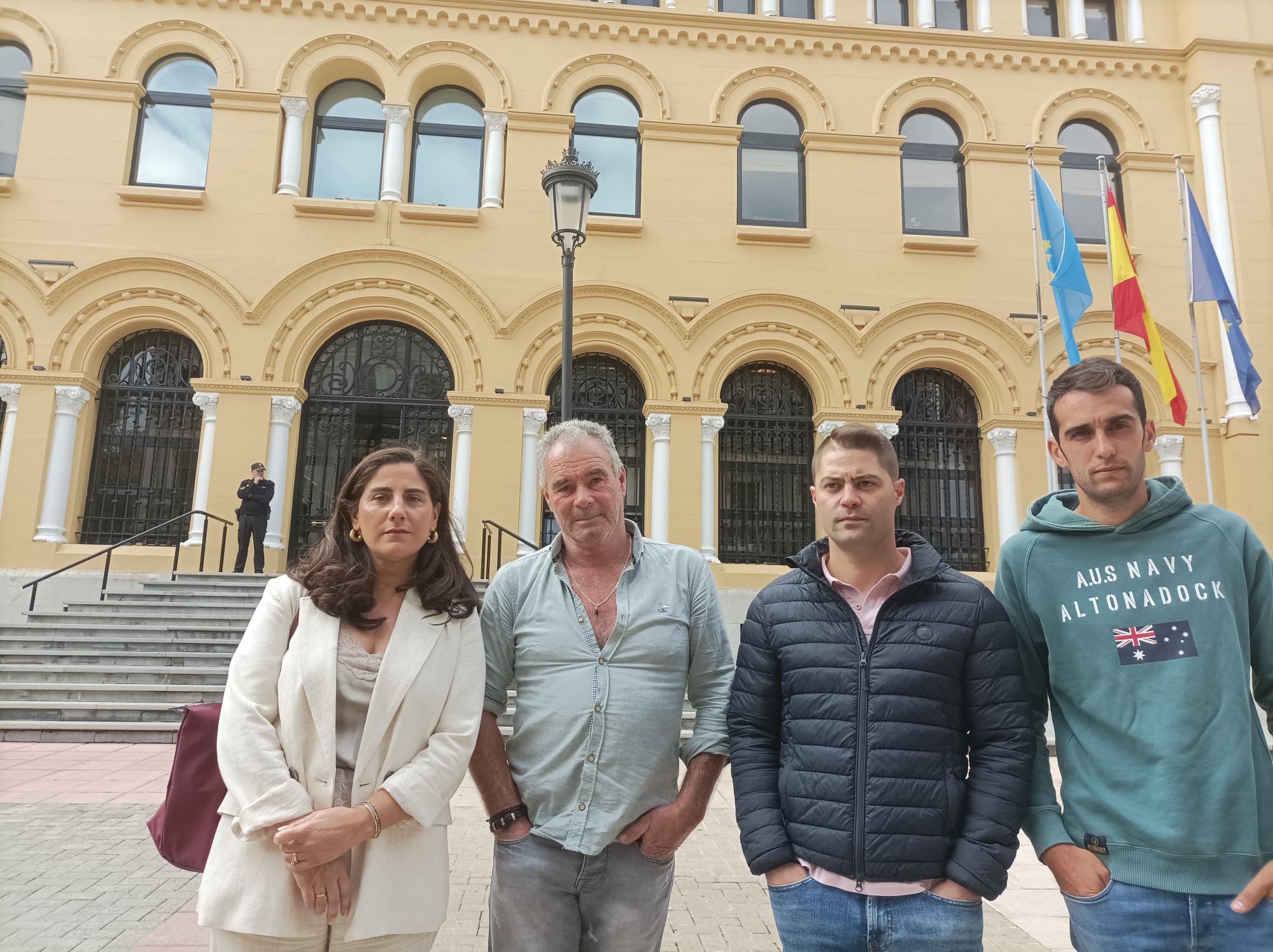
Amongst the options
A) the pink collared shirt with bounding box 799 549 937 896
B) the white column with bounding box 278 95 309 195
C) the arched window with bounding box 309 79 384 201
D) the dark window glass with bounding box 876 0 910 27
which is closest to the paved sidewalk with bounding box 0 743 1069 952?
the pink collared shirt with bounding box 799 549 937 896

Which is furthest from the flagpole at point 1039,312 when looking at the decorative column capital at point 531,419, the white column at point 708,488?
the decorative column capital at point 531,419

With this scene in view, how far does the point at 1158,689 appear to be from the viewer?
2309mm

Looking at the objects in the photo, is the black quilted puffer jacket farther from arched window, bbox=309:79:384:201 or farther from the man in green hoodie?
arched window, bbox=309:79:384:201

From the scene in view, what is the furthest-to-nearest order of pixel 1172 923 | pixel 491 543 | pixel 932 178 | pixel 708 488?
pixel 932 178
pixel 708 488
pixel 491 543
pixel 1172 923

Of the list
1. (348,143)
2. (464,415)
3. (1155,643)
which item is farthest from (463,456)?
(1155,643)

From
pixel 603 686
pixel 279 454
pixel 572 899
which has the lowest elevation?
pixel 572 899

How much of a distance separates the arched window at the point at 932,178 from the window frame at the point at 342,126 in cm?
912

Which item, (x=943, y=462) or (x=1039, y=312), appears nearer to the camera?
(x=1039, y=312)

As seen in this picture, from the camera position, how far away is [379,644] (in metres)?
2.56

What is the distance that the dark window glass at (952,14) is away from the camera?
15141mm

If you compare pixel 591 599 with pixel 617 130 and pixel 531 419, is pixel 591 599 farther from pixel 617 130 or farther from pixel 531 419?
pixel 617 130

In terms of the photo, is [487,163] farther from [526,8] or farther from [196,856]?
[196,856]

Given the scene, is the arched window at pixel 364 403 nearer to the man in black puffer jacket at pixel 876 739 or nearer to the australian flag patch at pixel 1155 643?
the man in black puffer jacket at pixel 876 739

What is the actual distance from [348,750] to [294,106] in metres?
14.1
